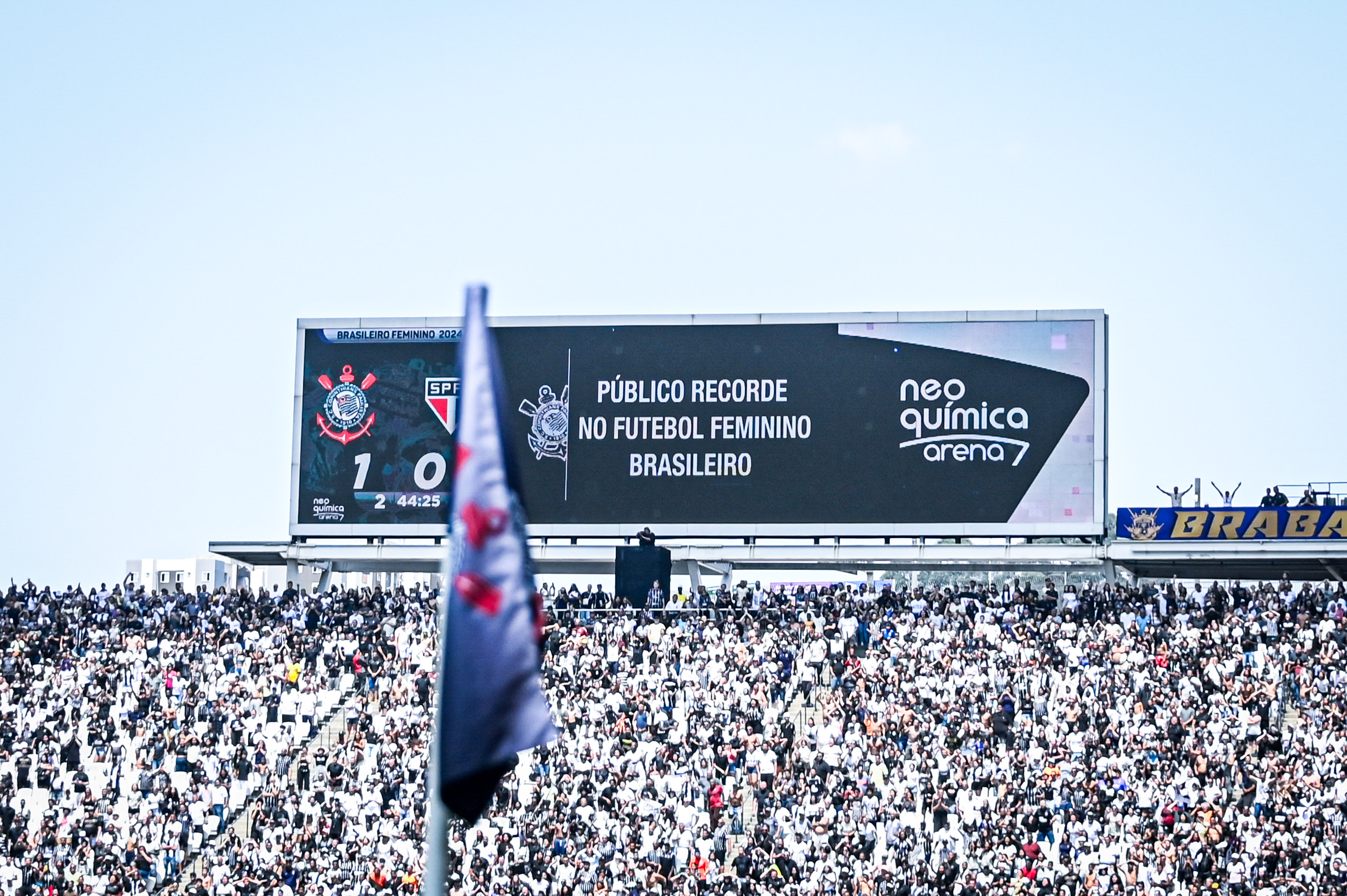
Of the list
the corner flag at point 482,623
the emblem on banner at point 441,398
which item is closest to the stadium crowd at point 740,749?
the emblem on banner at point 441,398

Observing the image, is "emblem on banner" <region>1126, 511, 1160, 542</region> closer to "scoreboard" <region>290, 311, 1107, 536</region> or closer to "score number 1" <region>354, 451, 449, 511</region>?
"scoreboard" <region>290, 311, 1107, 536</region>

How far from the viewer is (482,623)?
6.59 meters

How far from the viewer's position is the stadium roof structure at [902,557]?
119 feet

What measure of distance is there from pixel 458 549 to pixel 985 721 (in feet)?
80.4

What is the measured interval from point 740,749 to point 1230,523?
40.1ft

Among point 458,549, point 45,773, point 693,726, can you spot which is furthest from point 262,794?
point 458,549

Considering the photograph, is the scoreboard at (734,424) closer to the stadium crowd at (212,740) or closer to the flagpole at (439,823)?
the stadium crowd at (212,740)

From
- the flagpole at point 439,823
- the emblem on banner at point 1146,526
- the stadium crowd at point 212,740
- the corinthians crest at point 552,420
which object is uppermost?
the corinthians crest at point 552,420

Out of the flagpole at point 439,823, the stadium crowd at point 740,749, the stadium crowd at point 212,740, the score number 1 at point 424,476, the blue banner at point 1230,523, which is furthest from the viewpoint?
the score number 1 at point 424,476

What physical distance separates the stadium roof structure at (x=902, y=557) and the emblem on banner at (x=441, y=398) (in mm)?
2645

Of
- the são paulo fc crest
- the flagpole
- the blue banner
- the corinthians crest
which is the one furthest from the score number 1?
the flagpole

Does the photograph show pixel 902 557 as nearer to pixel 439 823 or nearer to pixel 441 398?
pixel 441 398

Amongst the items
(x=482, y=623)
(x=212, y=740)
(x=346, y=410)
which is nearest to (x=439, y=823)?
(x=482, y=623)

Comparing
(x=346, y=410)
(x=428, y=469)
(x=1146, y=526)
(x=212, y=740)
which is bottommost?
(x=212, y=740)
